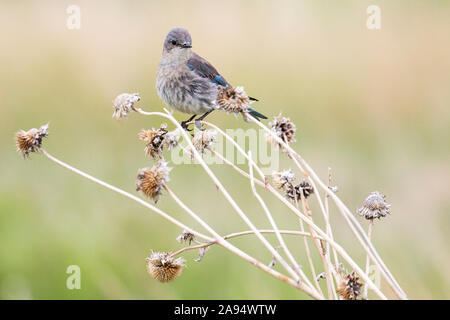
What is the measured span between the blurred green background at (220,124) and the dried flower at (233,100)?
1625 mm

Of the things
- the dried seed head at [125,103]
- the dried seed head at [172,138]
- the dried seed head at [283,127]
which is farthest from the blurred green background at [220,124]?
the dried seed head at [283,127]

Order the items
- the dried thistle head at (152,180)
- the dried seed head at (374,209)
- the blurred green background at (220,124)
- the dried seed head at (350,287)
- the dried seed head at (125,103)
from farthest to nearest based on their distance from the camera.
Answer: the blurred green background at (220,124)
the dried seed head at (125,103)
the dried seed head at (374,209)
the dried thistle head at (152,180)
the dried seed head at (350,287)

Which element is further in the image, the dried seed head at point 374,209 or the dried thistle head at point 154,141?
the dried thistle head at point 154,141

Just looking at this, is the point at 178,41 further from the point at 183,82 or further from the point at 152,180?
the point at 152,180

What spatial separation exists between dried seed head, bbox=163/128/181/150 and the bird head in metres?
1.73

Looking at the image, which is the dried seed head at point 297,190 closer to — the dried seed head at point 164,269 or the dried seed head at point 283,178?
the dried seed head at point 283,178

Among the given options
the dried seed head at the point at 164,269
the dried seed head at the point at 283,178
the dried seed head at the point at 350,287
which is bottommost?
the dried seed head at the point at 350,287

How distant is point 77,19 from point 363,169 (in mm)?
2978

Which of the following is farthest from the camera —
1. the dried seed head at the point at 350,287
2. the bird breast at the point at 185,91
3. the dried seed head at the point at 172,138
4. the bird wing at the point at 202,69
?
the bird wing at the point at 202,69

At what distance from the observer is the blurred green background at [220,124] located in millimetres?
4051

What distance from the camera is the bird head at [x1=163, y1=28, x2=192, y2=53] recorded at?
3971 millimetres

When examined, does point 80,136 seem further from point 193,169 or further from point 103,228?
point 103,228

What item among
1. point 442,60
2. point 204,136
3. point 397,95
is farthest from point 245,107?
point 442,60

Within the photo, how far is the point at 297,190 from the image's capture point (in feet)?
7.04
